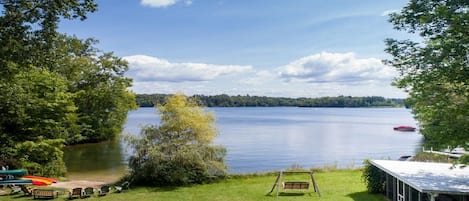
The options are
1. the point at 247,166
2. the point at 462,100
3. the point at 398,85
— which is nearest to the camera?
the point at 462,100

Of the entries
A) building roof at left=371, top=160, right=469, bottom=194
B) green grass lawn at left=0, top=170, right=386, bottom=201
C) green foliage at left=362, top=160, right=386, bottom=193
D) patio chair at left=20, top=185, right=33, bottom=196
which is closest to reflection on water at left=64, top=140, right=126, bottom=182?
patio chair at left=20, top=185, right=33, bottom=196

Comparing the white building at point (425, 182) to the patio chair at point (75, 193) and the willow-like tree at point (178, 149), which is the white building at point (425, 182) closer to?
the willow-like tree at point (178, 149)

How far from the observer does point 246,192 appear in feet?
65.9

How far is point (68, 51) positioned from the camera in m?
46.6

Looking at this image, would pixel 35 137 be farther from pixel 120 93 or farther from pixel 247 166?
pixel 120 93

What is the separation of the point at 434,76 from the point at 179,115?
1487cm

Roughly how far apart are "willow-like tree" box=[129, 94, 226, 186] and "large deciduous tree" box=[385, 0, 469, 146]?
492 inches

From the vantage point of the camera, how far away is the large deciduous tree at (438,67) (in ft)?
38.0

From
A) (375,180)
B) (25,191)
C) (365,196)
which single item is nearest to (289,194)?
(365,196)

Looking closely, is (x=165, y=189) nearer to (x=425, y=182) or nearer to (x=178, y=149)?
(x=178, y=149)

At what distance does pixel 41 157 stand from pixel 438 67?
79.7 ft

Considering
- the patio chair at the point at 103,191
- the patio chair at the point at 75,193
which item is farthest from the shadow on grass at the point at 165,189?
the patio chair at the point at 75,193

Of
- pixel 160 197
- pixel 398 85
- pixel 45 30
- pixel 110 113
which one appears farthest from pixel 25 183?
pixel 110 113

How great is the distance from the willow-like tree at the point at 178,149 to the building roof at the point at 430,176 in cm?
927
